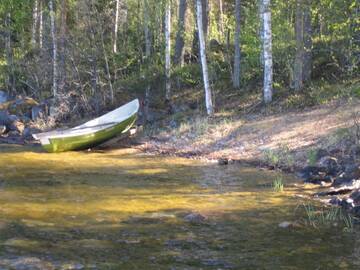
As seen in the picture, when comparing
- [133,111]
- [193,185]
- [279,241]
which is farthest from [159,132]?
[279,241]

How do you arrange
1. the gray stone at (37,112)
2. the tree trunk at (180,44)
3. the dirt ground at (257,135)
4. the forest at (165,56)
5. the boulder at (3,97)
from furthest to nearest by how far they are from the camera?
the boulder at (3,97) < the tree trunk at (180,44) < the gray stone at (37,112) < the forest at (165,56) < the dirt ground at (257,135)

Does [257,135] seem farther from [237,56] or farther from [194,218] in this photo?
[194,218]

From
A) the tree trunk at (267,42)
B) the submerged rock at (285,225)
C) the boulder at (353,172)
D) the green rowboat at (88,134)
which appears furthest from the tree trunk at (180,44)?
the submerged rock at (285,225)

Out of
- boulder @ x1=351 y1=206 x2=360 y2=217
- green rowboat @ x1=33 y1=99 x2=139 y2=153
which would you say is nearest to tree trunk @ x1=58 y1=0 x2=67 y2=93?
green rowboat @ x1=33 y1=99 x2=139 y2=153

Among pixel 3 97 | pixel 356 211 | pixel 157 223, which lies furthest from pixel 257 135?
pixel 3 97

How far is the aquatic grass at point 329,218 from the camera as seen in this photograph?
798 centimetres

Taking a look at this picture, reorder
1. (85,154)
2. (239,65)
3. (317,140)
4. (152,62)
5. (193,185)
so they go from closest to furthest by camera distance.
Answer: (193,185)
(317,140)
(85,154)
(239,65)
(152,62)

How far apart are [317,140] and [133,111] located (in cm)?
788

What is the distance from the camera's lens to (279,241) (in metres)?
7.21

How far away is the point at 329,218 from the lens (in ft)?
27.1

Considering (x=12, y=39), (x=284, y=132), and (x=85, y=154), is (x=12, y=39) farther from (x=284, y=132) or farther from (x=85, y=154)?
(x=284, y=132)

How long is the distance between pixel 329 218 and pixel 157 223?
8.57ft

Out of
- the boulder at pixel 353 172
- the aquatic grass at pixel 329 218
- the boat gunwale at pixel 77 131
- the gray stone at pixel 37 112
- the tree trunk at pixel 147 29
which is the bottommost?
the aquatic grass at pixel 329 218

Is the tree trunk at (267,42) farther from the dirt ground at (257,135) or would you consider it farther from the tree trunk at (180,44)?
the tree trunk at (180,44)
